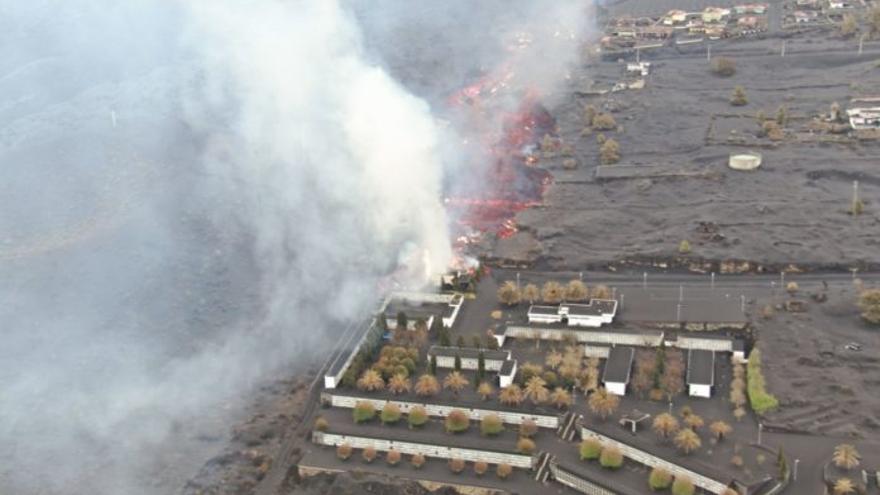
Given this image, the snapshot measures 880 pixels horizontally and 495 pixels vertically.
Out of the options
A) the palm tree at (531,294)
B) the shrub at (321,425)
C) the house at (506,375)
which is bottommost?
the shrub at (321,425)

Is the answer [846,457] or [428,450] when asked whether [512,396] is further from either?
[846,457]

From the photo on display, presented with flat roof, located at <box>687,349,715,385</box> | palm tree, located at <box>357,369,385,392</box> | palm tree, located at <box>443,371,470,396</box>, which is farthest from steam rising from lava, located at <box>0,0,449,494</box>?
flat roof, located at <box>687,349,715,385</box>

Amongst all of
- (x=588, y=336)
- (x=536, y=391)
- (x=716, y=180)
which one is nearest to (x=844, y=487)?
(x=536, y=391)

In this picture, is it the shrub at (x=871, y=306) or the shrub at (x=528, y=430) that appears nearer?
the shrub at (x=528, y=430)

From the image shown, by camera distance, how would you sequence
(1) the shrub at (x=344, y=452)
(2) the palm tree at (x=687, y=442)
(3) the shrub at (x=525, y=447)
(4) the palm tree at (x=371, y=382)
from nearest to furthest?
(2) the palm tree at (x=687, y=442) → (3) the shrub at (x=525, y=447) → (1) the shrub at (x=344, y=452) → (4) the palm tree at (x=371, y=382)

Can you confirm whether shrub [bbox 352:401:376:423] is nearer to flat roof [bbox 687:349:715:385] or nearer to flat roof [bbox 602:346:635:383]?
flat roof [bbox 602:346:635:383]

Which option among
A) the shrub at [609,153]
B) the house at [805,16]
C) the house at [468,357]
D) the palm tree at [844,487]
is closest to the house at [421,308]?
the house at [468,357]

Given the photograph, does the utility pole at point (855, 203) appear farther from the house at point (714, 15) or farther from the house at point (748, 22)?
the house at point (714, 15)

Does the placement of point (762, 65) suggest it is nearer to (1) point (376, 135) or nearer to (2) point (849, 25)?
(2) point (849, 25)
